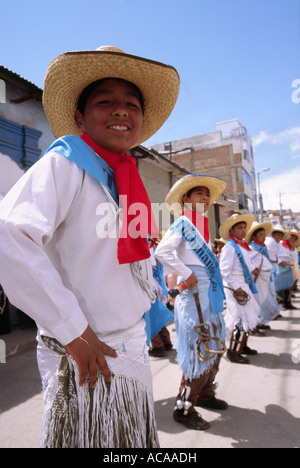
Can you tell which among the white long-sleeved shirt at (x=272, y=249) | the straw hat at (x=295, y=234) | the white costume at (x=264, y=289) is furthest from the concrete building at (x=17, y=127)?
the straw hat at (x=295, y=234)

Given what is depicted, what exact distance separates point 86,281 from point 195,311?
1958 millimetres

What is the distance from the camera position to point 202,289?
290 cm

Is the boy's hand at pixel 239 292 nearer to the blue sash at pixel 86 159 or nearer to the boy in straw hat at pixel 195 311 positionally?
the boy in straw hat at pixel 195 311

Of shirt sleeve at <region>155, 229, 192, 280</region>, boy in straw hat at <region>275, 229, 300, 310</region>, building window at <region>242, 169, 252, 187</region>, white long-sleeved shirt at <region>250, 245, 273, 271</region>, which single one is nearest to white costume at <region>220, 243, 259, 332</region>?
white long-sleeved shirt at <region>250, 245, 273, 271</region>

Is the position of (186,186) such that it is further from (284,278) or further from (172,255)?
(284,278)

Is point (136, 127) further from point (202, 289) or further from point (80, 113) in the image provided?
point (202, 289)

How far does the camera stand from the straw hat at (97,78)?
137 centimetres

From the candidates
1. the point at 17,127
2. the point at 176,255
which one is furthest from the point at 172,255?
the point at 17,127

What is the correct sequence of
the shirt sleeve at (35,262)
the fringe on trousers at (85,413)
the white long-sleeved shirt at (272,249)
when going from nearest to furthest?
the shirt sleeve at (35,262)
the fringe on trousers at (85,413)
the white long-sleeved shirt at (272,249)

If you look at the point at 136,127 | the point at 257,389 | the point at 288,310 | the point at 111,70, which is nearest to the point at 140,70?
the point at 111,70

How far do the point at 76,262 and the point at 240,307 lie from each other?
389 centimetres

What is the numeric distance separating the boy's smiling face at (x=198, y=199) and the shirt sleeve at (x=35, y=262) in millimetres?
2326

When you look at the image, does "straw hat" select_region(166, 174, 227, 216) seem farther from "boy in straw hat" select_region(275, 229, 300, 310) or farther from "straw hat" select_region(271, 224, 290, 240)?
"boy in straw hat" select_region(275, 229, 300, 310)

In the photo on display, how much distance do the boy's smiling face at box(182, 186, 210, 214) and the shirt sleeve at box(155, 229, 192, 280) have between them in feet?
1.28
